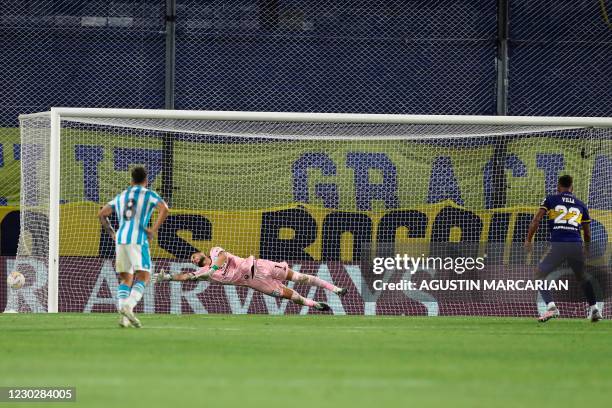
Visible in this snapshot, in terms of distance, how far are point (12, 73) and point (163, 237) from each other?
176 inches

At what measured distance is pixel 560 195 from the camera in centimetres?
1570

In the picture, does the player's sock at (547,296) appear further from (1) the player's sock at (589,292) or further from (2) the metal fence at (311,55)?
(2) the metal fence at (311,55)

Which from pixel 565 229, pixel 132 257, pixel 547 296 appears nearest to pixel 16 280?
pixel 132 257

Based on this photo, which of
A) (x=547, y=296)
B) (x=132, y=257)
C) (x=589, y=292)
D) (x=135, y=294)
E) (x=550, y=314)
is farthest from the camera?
(x=589, y=292)

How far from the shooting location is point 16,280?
17.4 metres

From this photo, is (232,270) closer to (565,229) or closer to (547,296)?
(547,296)

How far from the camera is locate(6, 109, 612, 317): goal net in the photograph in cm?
1758

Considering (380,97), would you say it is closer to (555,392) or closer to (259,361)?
(259,361)

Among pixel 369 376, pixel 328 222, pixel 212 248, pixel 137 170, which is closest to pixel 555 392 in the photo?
pixel 369 376

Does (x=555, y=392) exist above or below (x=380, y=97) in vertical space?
below

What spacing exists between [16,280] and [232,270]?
9.45 feet

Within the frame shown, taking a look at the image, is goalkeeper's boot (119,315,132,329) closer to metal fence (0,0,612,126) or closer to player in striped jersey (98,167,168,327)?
player in striped jersey (98,167,168,327)

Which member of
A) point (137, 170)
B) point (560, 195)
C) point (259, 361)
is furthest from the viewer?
point (560, 195)

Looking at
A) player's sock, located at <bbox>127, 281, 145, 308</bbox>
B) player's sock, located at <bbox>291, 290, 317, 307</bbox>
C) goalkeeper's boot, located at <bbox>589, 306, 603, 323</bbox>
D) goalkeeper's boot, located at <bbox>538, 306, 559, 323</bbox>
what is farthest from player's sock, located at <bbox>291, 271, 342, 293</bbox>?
player's sock, located at <bbox>127, 281, 145, 308</bbox>
